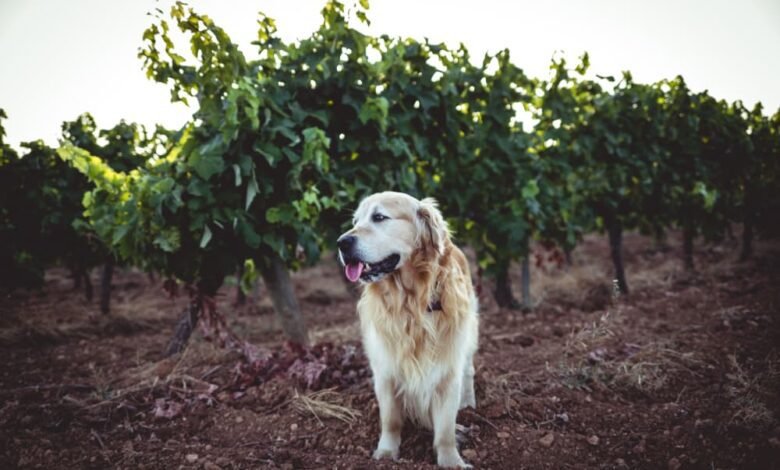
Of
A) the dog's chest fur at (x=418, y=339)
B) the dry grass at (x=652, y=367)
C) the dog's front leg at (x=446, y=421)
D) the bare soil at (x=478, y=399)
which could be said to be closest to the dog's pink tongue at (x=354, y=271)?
the dog's chest fur at (x=418, y=339)

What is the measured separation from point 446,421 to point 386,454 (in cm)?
45

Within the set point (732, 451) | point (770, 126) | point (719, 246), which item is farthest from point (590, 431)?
point (719, 246)

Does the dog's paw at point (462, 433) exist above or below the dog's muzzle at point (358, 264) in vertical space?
below

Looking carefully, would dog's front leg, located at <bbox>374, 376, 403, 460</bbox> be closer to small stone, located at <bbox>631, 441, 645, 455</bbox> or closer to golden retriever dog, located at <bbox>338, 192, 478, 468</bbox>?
golden retriever dog, located at <bbox>338, 192, 478, 468</bbox>

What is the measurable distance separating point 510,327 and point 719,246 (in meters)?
10.4

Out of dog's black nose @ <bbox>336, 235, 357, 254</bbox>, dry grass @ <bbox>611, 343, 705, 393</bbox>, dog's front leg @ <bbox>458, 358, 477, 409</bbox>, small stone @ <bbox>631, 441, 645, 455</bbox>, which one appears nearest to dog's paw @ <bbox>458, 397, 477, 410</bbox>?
dog's front leg @ <bbox>458, 358, 477, 409</bbox>

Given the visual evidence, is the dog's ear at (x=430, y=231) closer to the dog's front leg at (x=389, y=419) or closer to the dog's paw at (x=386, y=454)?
the dog's front leg at (x=389, y=419)

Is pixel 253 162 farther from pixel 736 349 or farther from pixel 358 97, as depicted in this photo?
pixel 736 349

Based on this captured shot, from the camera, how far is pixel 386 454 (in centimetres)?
284

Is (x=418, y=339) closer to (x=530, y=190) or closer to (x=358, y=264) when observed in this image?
(x=358, y=264)

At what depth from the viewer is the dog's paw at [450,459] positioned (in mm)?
2721

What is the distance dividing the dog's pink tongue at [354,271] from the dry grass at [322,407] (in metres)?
1.13

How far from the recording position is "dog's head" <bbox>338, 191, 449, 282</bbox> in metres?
2.87

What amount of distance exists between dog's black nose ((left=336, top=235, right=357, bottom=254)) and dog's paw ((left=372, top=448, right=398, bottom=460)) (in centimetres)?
132
